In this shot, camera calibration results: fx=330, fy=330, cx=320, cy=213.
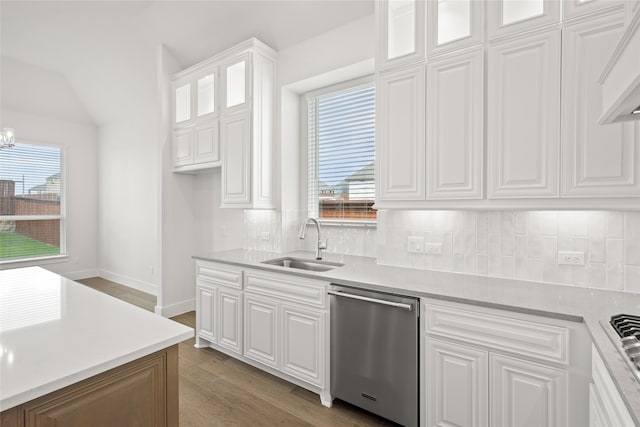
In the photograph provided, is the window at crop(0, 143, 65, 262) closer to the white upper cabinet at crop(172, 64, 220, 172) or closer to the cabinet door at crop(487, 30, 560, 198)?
the white upper cabinet at crop(172, 64, 220, 172)

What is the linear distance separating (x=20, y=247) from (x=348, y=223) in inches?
231

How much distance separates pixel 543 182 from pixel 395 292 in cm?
102

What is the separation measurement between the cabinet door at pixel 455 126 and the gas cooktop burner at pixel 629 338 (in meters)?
0.90

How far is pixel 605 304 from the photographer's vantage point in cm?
163

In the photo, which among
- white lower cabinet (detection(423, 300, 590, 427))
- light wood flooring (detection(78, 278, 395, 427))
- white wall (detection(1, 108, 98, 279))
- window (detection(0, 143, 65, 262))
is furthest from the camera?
white wall (detection(1, 108, 98, 279))

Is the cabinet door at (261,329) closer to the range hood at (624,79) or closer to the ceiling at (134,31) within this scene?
the range hood at (624,79)

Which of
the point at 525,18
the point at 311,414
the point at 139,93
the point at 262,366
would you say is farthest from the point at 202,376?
the point at 139,93

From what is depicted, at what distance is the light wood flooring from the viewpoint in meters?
2.18

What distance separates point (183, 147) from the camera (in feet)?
13.0

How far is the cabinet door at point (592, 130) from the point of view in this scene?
1618 mm

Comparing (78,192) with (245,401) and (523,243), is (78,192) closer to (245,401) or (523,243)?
(245,401)

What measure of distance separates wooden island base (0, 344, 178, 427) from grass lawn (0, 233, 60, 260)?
6.14 metres

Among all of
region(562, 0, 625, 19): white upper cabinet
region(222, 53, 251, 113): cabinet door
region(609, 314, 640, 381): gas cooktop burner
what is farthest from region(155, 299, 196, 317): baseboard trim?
region(562, 0, 625, 19): white upper cabinet

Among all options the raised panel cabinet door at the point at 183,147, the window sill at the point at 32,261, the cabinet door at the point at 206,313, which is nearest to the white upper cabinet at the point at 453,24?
the cabinet door at the point at 206,313
